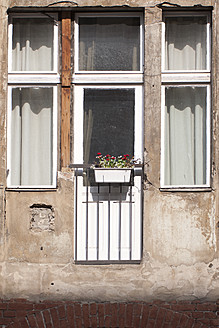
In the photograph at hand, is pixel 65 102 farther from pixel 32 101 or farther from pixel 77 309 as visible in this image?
pixel 77 309

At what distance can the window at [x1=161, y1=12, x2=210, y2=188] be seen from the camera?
26.9 ft

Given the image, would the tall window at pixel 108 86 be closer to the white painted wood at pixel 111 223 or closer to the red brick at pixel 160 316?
the white painted wood at pixel 111 223

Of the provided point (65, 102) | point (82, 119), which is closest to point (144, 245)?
point (82, 119)

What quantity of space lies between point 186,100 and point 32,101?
2033 mm

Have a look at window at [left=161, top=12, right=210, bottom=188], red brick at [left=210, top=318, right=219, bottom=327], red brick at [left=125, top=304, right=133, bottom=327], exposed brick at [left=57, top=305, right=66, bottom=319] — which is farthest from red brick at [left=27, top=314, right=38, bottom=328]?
window at [left=161, top=12, right=210, bottom=188]

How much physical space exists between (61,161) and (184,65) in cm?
206

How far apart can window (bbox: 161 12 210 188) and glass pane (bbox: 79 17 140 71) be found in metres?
0.42

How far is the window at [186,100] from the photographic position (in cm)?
820

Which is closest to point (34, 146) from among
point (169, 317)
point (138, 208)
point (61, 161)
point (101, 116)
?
point (61, 161)

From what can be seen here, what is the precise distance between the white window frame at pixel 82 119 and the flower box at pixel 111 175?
1.14ft

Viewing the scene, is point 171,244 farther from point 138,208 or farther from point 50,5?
point 50,5

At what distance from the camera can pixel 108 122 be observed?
27.1ft

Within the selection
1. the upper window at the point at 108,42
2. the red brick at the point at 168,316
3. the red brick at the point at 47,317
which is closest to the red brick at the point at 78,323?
the red brick at the point at 47,317

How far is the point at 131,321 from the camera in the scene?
776 centimetres
